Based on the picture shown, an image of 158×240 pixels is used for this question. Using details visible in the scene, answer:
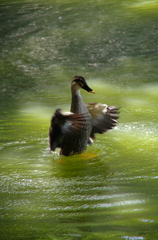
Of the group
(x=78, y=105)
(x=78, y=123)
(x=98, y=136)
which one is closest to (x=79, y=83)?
(x=78, y=105)

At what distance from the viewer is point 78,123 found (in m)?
4.59

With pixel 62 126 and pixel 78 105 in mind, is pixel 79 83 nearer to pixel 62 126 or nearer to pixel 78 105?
pixel 78 105

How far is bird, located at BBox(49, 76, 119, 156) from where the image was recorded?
4.48 m

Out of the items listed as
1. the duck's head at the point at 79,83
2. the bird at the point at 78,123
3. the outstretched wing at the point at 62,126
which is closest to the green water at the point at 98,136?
Result: the bird at the point at 78,123

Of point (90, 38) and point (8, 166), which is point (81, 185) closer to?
point (8, 166)

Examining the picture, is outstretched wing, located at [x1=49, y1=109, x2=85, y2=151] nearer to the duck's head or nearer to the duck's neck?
the duck's neck

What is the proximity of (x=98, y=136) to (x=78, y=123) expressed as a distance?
4.05 ft

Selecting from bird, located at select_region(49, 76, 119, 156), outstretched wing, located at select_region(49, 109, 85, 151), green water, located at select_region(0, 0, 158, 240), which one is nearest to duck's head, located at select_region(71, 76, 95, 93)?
bird, located at select_region(49, 76, 119, 156)

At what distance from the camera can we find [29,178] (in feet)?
14.1

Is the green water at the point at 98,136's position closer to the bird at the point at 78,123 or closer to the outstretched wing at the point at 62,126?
the bird at the point at 78,123

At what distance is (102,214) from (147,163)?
1353mm

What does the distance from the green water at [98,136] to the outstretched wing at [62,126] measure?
33cm

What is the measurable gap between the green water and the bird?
0.18 m

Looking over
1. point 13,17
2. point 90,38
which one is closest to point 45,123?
point 90,38
